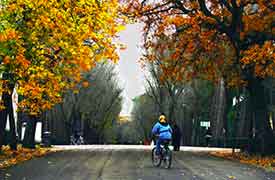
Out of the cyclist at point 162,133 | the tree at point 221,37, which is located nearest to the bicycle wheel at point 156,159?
the cyclist at point 162,133

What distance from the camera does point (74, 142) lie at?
217 ft

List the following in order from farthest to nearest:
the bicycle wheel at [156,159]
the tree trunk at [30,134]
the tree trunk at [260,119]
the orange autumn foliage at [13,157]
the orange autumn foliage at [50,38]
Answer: the tree trunk at [30,134], the tree trunk at [260,119], the orange autumn foliage at [13,157], the orange autumn foliage at [50,38], the bicycle wheel at [156,159]

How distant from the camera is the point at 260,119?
3444 centimetres

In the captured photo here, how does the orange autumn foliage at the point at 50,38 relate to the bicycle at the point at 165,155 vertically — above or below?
above

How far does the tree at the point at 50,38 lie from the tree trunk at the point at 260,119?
993cm

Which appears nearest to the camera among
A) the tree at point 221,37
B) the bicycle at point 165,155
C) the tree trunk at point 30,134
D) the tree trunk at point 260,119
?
the bicycle at point 165,155

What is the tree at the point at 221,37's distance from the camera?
1259 inches

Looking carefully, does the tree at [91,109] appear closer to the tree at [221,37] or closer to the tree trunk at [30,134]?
the tree trunk at [30,134]

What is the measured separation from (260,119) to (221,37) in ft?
19.1

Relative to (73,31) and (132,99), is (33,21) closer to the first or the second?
(73,31)

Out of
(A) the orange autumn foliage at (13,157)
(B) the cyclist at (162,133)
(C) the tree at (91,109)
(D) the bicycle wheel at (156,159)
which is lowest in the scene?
(A) the orange autumn foliage at (13,157)

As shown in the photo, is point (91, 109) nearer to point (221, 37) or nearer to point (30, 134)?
point (30, 134)

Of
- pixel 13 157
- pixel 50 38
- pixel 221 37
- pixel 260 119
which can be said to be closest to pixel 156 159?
pixel 50 38

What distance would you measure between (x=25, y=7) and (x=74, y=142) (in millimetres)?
42662
